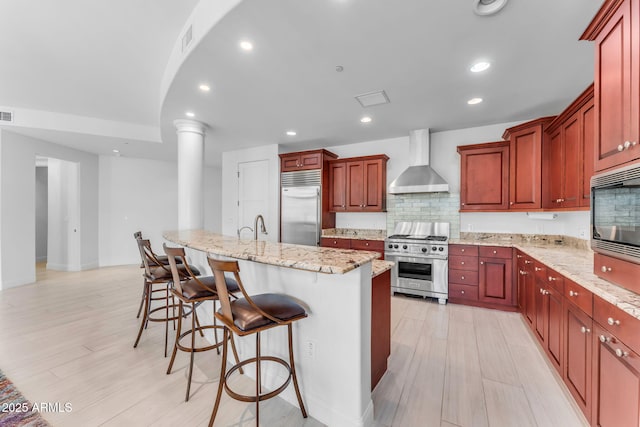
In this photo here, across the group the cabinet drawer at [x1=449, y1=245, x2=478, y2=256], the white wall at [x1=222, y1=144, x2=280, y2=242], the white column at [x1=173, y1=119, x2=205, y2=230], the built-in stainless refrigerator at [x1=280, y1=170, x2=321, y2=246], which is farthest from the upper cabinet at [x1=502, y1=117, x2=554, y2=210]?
the white column at [x1=173, y1=119, x2=205, y2=230]

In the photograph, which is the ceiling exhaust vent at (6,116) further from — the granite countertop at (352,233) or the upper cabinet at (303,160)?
the granite countertop at (352,233)

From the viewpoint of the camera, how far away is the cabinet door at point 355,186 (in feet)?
14.9

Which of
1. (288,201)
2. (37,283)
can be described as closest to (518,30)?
(288,201)

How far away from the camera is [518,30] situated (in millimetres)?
1834

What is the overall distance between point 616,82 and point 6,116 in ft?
23.7

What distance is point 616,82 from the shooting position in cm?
135

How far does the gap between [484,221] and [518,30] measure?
285 cm

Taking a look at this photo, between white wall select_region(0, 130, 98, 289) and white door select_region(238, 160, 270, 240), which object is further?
white door select_region(238, 160, 270, 240)

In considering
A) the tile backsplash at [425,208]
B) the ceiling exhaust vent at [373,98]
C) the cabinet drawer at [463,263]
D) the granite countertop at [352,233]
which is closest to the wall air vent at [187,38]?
the ceiling exhaust vent at [373,98]

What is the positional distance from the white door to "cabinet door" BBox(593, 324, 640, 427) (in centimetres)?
454

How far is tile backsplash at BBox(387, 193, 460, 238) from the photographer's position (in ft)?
13.6

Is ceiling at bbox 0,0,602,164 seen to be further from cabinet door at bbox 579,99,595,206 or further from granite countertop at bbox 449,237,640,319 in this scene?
granite countertop at bbox 449,237,640,319

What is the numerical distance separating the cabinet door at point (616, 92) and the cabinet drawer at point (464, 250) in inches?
85.7

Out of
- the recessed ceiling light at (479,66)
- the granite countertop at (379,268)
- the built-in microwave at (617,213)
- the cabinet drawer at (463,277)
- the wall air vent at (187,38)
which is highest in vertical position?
the wall air vent at (187,38)
